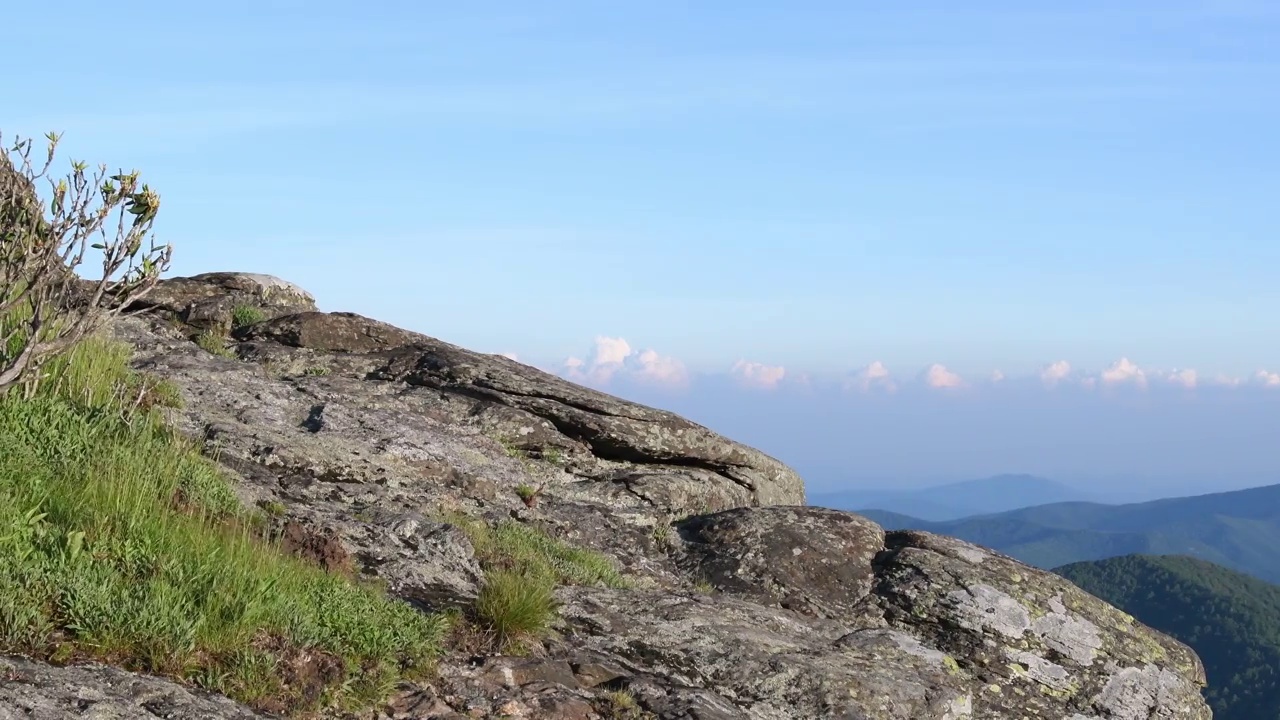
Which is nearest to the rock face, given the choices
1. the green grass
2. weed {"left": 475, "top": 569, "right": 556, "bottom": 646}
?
weed {"left": 475, "top": 569, "right": 556, "bottom": 646}

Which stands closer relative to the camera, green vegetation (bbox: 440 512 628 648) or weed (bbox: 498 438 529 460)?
green vegetation (bbox: 440 512 628 648)

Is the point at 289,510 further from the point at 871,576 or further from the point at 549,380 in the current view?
the point at 549,380

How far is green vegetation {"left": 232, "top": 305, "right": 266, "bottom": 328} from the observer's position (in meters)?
21.4

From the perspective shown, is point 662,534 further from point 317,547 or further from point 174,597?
point 174,597

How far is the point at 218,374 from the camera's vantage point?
619 inches

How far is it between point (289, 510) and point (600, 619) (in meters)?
3.35

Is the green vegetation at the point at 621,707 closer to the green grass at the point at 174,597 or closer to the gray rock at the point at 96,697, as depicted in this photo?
the green grass at the point at 174,597

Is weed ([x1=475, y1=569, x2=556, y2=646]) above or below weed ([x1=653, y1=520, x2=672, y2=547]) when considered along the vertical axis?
below

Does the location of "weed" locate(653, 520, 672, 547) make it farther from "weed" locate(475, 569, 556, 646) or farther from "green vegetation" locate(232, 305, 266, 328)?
"green vegetation" locate(232, 305, 266, 328)

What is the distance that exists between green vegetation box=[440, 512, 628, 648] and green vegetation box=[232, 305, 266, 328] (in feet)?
34.3

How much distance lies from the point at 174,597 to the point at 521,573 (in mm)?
4079

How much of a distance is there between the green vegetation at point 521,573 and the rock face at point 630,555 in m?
0.28

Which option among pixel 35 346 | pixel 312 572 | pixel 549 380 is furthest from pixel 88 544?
pixel 549 380

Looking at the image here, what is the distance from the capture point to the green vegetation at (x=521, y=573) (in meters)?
8.72
